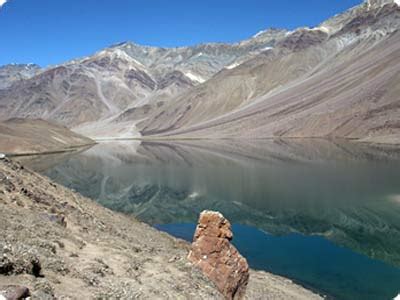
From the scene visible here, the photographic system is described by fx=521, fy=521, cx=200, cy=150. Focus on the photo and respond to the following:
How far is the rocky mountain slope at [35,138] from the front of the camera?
108 metres

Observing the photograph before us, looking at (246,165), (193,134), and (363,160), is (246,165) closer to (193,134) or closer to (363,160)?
(363,160)

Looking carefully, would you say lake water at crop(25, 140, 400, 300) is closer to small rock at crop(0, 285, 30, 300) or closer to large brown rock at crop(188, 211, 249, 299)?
large brown rock at crop(188, 211, 249, 299)

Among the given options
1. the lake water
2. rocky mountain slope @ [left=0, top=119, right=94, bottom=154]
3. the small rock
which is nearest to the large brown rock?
the small rock

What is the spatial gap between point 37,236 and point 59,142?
121m

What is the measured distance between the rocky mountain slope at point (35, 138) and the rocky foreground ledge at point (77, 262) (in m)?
86.7

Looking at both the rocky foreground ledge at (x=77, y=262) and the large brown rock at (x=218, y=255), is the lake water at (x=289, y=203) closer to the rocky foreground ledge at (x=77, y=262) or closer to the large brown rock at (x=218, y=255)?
the rocky foreground ledge at (x=77, y=262)

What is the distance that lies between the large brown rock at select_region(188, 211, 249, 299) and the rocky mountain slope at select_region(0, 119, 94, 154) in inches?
3747

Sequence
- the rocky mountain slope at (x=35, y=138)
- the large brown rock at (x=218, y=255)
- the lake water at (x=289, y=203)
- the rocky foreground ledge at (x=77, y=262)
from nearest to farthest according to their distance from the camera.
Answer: the rocky foreground ledge at (x=77, y=262), the large brown rock at (x=218, y=255), the lake water at (x=289, y=203), the rocky mountain slope at (x=35, y=138)

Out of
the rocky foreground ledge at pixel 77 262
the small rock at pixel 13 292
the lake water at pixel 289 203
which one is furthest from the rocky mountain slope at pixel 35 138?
the small rock at pixel 13 292

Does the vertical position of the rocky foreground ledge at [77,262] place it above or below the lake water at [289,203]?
below

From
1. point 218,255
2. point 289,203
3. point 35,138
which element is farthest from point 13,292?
point 35,138

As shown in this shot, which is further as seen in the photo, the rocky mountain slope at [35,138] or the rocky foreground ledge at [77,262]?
the rocky mountain slope at [35,138]

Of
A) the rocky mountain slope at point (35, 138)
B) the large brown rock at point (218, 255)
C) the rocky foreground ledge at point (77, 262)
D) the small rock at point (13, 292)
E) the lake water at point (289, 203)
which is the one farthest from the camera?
the rocky mountain slope at point (35, 138)

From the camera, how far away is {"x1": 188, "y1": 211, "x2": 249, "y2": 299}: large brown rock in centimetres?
1554
